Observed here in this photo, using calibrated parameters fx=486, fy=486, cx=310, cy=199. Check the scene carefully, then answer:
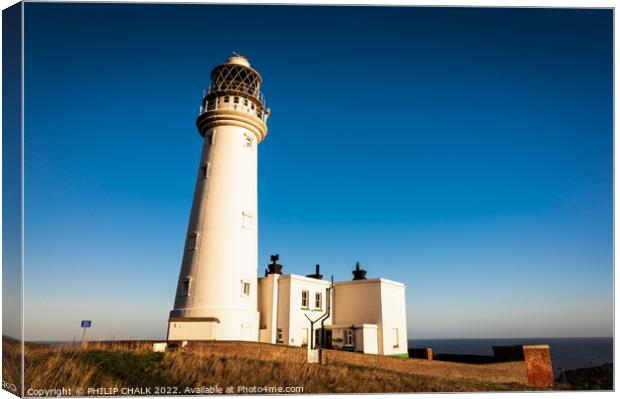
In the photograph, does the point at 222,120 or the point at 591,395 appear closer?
the point at 591,395

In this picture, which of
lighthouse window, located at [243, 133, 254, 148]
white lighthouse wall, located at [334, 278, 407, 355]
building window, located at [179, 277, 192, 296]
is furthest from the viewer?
white lighthouse wall, located at [334, 278, 407, 355]

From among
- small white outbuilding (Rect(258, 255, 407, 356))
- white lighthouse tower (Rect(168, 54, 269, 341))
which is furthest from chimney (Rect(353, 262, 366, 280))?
white lighthouse tower (Rect(168, 54, 269, 341))

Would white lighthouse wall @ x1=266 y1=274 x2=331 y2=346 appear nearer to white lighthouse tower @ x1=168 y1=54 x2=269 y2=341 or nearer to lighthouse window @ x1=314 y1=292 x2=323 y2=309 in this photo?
lighthouse window @ x1=314 y1=292 x2=323 y2=309

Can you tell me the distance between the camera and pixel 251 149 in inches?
822

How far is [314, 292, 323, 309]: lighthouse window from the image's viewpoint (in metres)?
22.4

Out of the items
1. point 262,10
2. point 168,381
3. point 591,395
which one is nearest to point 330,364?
point 168,381

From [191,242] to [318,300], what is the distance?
680 cm

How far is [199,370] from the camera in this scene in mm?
11852

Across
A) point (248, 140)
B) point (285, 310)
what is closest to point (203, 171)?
point (248, 140)

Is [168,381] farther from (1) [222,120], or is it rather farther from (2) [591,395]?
(1) [222,120]

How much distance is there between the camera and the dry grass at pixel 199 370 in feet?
35.1

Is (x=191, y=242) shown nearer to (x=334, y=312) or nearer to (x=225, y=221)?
(x=225, y=221)

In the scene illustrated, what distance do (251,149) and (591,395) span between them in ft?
48.5

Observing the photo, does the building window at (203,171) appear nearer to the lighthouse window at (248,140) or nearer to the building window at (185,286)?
the lighthouse window at (248,140)
